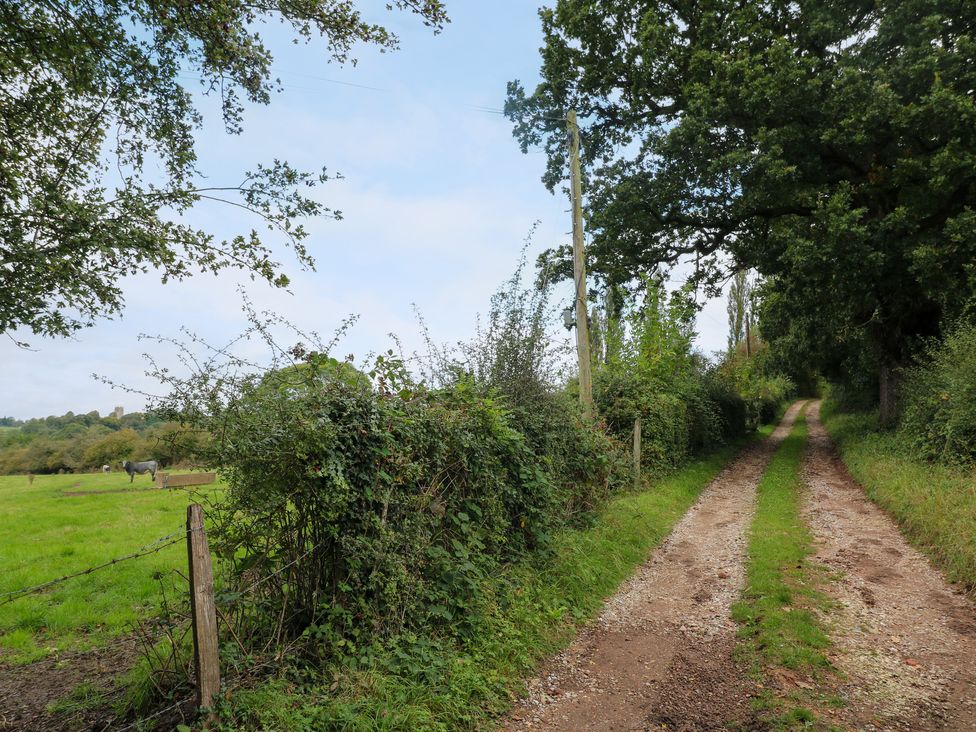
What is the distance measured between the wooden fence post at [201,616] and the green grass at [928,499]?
25.1 feet

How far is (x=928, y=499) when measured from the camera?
8.92 m

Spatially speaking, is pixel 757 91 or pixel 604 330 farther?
pixel 604 330

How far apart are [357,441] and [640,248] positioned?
1527 centimetres

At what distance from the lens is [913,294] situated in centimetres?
1524

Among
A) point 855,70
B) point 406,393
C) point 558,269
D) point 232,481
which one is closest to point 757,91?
point 855,70

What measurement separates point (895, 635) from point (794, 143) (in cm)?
1286

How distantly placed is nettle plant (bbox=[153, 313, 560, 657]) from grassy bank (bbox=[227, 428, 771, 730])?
25cm

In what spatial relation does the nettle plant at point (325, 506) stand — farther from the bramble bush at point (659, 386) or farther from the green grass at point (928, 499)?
the bramble bush at point (659, 386)

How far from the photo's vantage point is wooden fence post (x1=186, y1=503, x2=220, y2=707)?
3.33m

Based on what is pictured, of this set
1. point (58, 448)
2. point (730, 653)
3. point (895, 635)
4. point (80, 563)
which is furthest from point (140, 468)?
point (895, 635)

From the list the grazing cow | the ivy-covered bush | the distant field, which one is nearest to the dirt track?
the ivy-covered bush

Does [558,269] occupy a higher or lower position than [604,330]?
higher

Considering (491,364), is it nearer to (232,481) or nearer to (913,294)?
(232,481)

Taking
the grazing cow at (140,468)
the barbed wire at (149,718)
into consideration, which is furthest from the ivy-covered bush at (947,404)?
the grazing cow at (140,468)
